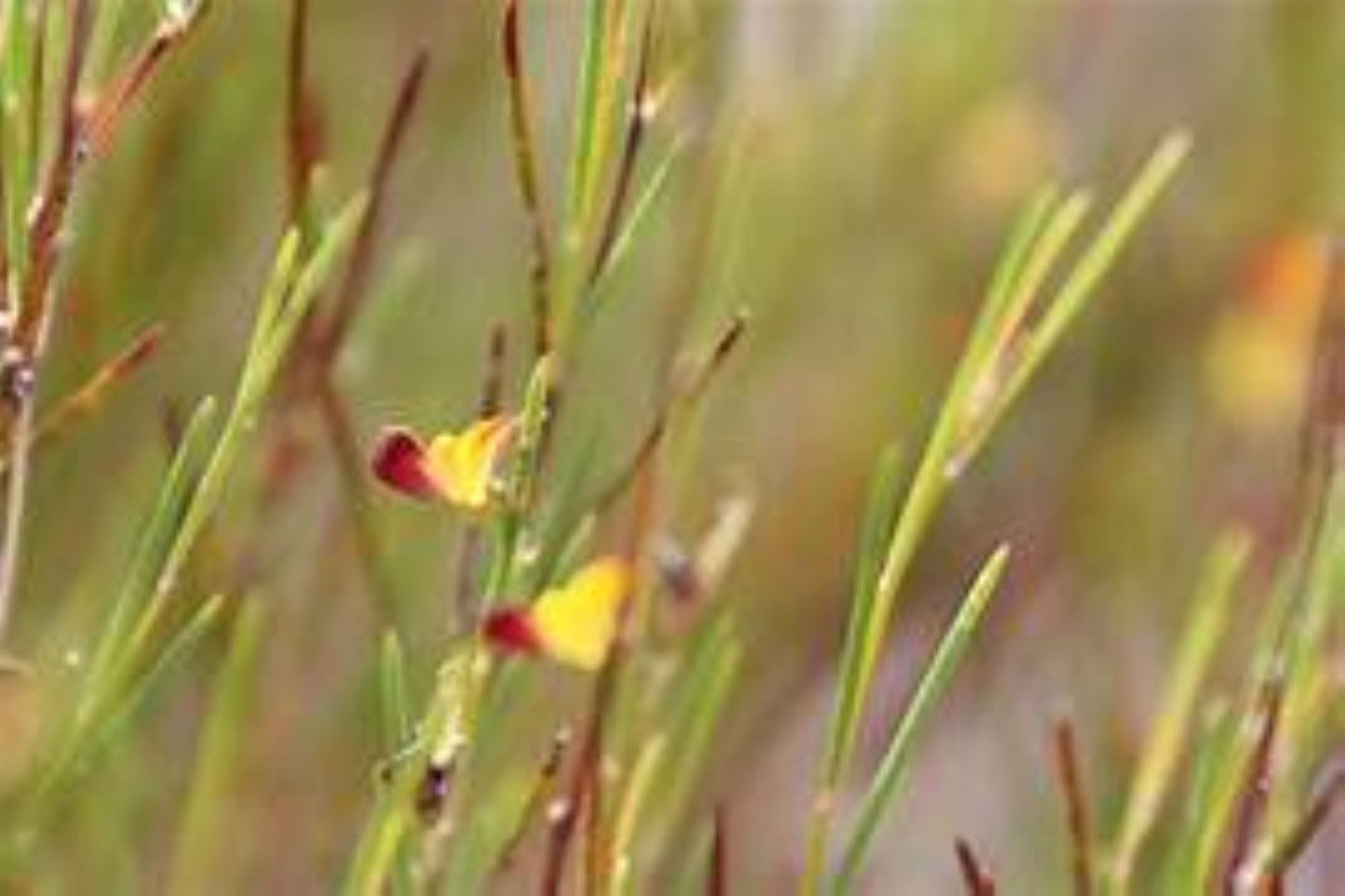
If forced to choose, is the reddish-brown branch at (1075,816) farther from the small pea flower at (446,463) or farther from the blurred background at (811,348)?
the blurred background at (811,348)

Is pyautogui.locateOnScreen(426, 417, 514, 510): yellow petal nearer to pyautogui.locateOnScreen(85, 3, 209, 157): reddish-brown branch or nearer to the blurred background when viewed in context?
pyautogui.locateOnScreen(85, 3, 209, 157): reddish-brown branch

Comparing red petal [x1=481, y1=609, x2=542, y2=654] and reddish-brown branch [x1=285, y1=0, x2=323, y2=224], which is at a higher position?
reddish-brown branch [x1=285, y1=0, x2=323, y2=224]

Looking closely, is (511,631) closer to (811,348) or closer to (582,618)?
(582,618)

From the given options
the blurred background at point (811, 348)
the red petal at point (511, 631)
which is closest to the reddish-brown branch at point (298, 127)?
the red petal at point (511, 631)

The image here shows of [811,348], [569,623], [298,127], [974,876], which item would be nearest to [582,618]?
[569,623]

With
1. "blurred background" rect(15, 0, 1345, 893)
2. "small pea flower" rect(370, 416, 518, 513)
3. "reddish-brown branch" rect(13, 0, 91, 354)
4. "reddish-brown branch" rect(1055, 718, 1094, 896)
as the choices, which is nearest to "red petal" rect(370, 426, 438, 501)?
"small pea flower" rect(370, 416, 518, 513)

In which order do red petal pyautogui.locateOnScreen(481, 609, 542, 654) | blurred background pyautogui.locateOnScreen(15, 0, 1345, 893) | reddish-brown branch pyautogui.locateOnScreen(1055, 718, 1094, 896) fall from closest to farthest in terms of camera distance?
red petal pyautogui.locateOnScreen(481, 609, 542, 654), reddish-brown branch pyautogui.locateOnScreen(1055, 718, 1094, 896), blurred background pyautogui.locateOnScreen(15, 0, 1345, 893)
